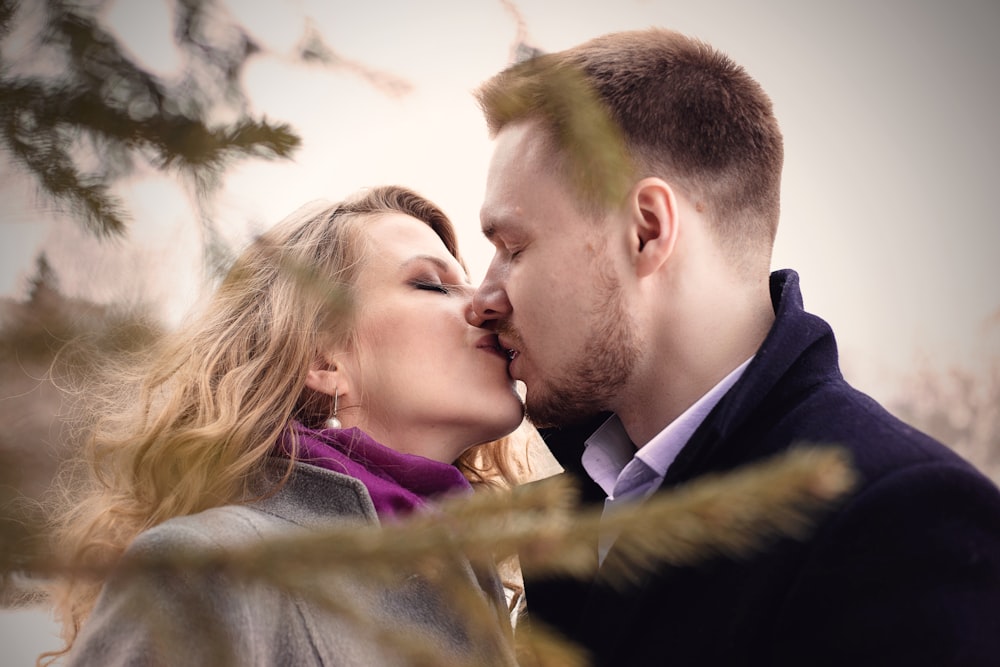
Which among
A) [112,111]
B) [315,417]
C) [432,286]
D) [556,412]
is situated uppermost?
[112,111]

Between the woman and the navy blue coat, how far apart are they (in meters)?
0.25

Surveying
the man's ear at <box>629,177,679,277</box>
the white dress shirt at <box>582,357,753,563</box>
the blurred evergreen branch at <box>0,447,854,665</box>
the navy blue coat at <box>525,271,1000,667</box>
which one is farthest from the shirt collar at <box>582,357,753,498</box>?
the blurred evergreen branch at <box>0,447,854,665</box>

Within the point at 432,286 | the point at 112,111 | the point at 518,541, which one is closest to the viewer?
the point at 518,541

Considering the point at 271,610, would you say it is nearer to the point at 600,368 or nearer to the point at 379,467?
the point at 379,467

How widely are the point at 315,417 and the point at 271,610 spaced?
59 centimetres

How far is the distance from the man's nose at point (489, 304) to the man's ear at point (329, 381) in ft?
0.87

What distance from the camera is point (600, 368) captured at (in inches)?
57.2

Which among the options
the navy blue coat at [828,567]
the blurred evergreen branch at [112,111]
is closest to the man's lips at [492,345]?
the navy blue coat at [828,567]

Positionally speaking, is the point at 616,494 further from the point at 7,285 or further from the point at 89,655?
the point at 7,285

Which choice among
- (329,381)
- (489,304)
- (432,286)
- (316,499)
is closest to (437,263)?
(432,286)

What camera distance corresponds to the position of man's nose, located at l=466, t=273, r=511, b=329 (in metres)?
1.55

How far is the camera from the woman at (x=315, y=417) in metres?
1.20

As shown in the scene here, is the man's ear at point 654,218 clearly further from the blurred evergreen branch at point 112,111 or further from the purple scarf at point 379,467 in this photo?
the blurred evergreen branch at point 112,111

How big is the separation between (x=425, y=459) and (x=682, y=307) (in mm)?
521
